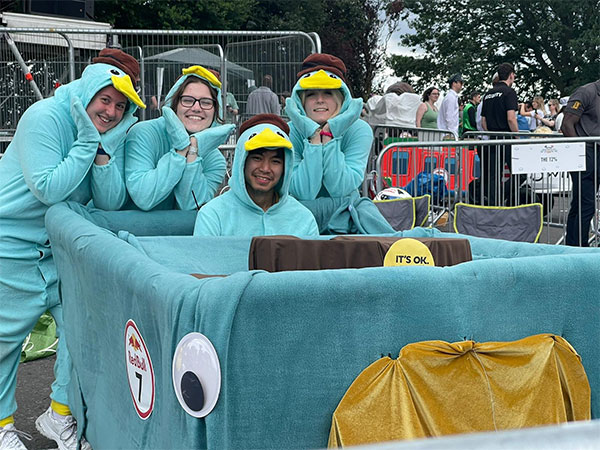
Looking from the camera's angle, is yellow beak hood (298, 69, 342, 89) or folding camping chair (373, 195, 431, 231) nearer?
yellow beak hood (298, 69, 342, 89)

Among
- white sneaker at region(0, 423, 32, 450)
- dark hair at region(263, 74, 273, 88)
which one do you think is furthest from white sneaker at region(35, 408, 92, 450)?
dark hair at region(263, 74, 273, 88)

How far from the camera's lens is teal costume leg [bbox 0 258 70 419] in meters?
3.75

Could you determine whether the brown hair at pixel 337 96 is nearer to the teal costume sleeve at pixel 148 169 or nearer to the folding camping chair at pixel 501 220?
the teal costume sleeve at pixel 148 169

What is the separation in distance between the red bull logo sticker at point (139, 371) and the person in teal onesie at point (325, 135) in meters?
2.40

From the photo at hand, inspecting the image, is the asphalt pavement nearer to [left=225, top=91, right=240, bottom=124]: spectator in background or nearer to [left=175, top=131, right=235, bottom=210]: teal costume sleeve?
[left=175, top=131, right=235, bottom=210]: teal costume sleeve

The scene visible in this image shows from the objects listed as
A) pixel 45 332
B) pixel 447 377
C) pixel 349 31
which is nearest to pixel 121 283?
pixel 447 377

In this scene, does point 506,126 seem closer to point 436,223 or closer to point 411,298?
point 436,223

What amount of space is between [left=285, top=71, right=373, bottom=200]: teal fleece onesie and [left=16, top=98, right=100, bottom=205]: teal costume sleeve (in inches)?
52.1

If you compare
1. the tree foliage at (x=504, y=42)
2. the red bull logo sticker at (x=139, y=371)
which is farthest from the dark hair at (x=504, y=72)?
the tree foliage at (x=504, y=42)

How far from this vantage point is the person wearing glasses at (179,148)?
4195mm

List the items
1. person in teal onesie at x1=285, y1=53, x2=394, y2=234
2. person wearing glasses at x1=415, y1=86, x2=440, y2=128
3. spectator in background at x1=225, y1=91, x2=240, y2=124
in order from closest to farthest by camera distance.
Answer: person in teal onesie at x1=285, y1=53, x2=394, y2=234 → spectator in background at x1=225, y1=91, x2=240, y2=124 → person wearing glasses at x1=415, y1=86, x2=440, y2=128

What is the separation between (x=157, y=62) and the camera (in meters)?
11.4

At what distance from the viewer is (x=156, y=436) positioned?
2246mm

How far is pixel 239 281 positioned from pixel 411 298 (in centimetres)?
47
